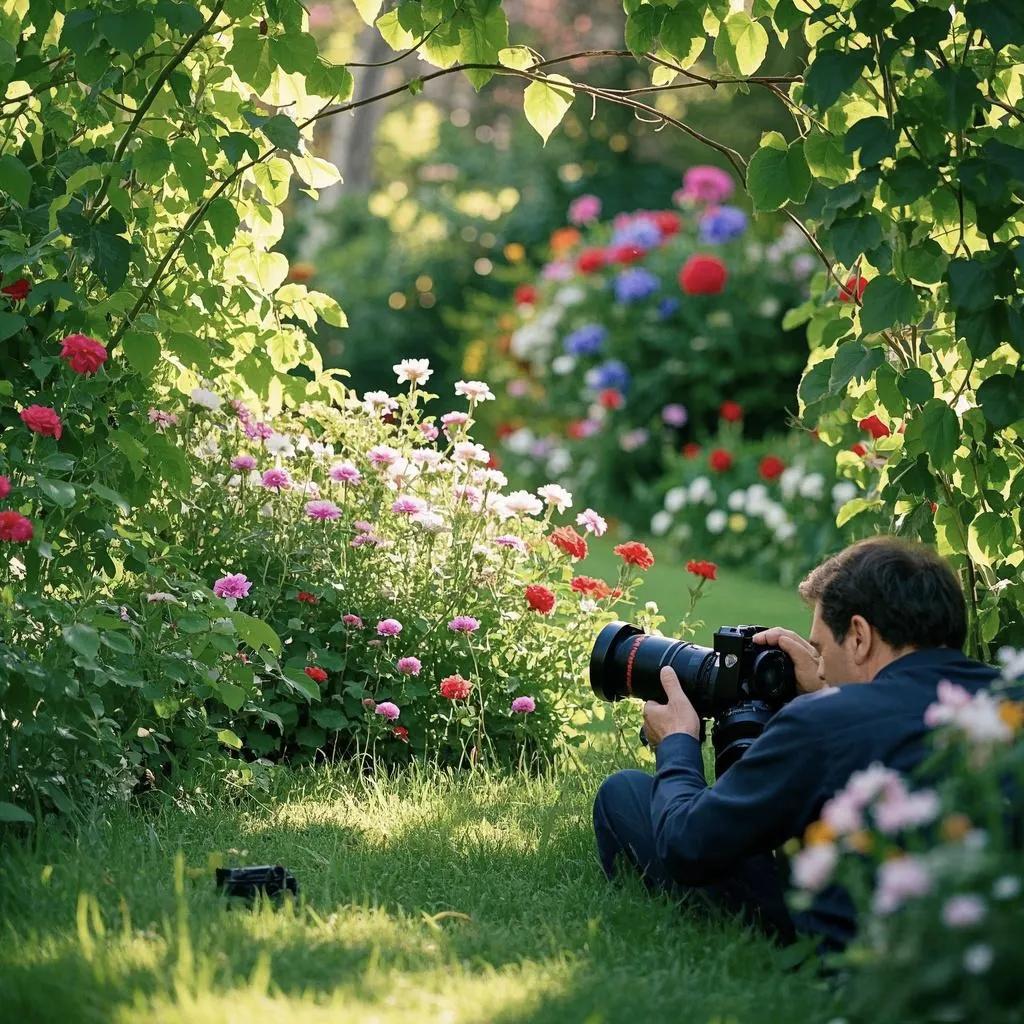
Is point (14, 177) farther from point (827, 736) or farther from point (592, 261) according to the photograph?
point (592, 261)

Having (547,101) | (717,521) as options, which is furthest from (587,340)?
(547,101)

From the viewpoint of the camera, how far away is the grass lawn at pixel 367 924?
89.1 inches

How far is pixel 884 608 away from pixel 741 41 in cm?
157

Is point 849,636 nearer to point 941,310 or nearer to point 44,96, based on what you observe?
point 941,310

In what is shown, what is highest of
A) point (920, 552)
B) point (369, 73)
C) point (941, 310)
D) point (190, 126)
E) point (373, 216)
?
point (369, 73)

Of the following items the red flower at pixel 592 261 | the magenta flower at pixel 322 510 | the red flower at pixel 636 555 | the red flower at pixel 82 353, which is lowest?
the red flower at pixel 636 555

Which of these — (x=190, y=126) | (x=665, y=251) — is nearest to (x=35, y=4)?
(x=190, y=126)

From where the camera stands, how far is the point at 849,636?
2.59 metres

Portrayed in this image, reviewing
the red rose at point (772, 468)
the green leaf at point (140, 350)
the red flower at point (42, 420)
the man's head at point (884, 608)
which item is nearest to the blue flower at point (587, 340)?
the red rose at point (772, 468)

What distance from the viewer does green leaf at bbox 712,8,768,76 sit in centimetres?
353

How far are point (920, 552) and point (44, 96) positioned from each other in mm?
2220

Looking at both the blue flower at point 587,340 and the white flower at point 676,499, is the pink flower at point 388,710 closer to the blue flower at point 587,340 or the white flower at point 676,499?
the white flower at point 676,499

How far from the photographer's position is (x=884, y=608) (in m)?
2.54

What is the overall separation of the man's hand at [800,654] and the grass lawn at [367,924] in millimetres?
467
